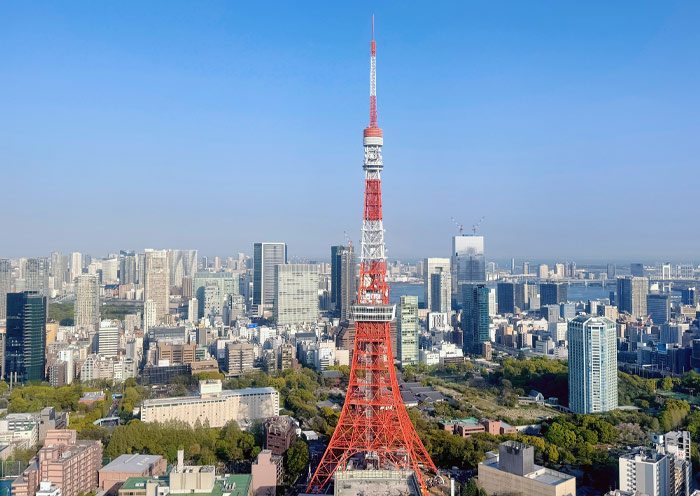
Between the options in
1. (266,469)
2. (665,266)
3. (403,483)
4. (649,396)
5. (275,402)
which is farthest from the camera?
(665,266)

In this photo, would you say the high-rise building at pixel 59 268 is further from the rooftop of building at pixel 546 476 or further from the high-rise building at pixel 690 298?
the high-rise building at pixel 690 298

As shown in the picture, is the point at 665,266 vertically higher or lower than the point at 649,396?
higher

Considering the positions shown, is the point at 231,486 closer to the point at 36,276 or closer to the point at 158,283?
the point at 36,276

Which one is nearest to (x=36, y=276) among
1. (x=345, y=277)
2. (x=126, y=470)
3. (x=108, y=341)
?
(x=108, y=341)

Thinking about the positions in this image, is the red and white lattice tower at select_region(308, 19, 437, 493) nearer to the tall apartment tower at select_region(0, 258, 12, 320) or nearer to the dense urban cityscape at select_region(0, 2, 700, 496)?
the dense urban cityscape at select_region(0, 2, 700, 496)

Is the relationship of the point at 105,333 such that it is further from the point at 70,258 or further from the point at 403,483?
the point at 70,258

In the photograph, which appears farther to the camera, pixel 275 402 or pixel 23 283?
pixel 23 283

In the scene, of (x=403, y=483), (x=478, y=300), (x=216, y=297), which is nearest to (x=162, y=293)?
(x=216, y=297)
